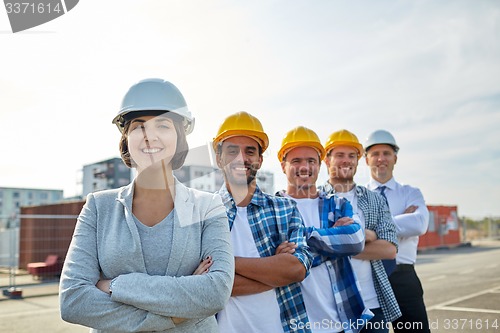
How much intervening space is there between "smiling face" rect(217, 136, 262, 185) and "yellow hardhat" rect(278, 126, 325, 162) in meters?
0.54

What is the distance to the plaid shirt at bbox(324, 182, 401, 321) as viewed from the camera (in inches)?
133

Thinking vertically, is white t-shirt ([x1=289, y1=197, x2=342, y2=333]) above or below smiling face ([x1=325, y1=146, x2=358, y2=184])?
below

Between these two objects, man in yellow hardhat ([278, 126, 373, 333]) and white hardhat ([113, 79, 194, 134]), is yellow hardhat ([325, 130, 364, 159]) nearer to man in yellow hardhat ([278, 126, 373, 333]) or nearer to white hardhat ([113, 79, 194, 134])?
man in yellow hardhat ([278, 126, 373, 333])

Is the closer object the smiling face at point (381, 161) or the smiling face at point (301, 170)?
the smiling face at point (301, 170)

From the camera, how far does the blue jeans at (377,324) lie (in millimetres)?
3207

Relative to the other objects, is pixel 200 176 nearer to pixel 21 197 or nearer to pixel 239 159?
pixel 239 159

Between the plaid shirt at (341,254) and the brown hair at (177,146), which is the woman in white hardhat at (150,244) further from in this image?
the plaid shirt at (341,254)

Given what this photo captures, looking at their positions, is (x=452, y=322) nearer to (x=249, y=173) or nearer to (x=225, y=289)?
(x=249, y=173)

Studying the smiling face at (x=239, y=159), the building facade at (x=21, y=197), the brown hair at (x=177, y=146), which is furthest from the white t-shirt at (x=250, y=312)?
the building facade at (x=21, y=197)

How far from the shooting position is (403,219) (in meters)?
4.02

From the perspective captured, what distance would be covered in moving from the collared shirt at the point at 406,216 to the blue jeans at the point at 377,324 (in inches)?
32.7

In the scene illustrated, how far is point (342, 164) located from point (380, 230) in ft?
2.15

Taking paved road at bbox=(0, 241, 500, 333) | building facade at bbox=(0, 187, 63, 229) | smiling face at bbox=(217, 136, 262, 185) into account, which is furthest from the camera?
building facade at bbox=(0, 187, 63, 229)

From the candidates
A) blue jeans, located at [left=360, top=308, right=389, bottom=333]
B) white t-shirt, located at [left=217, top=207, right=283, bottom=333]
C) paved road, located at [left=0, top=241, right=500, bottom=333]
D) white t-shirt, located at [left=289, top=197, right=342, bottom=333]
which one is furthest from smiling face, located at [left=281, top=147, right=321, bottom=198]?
paved road, located at [left=0, top=241, right=500, bottom=333]
